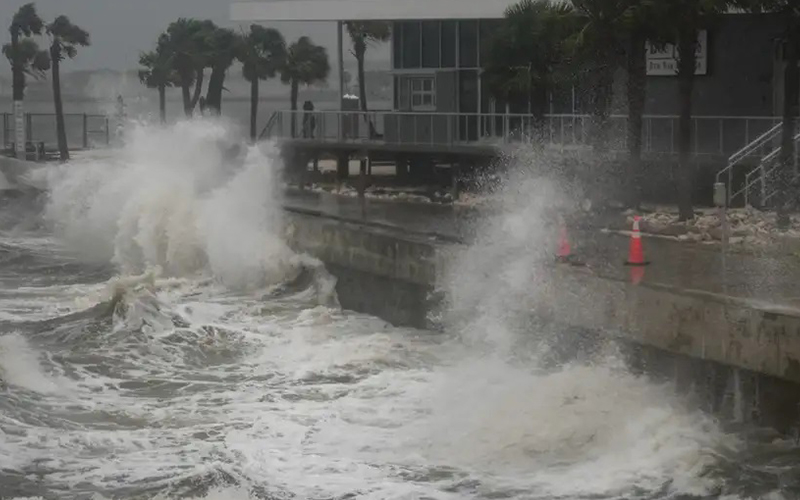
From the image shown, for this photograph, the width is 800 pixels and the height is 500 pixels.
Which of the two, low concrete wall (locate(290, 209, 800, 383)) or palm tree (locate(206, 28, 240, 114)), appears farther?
palm tree (locate(206, 28, 240, 114))

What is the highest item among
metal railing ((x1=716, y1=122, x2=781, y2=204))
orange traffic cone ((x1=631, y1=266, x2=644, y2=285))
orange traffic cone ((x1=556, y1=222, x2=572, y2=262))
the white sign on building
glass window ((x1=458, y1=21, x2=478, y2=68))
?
glass window ((x1=458, y1=21, x2=478, y2=68))

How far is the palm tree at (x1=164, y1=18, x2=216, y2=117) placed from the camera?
50406 mm

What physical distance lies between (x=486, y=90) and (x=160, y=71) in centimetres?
2810

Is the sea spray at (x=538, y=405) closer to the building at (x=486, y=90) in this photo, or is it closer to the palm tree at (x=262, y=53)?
the building at (x=486, y=90)

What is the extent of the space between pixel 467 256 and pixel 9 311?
7427 millimetres

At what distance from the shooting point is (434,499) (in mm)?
10516

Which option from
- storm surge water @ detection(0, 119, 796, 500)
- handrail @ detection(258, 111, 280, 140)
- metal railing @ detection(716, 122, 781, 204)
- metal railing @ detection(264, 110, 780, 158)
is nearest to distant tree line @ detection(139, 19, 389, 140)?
handrail @ detection(258, 111, 280, 140)

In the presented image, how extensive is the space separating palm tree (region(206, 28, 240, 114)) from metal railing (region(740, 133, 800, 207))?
31.0m

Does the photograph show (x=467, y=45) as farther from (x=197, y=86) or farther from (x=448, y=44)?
(x=197, y=86)

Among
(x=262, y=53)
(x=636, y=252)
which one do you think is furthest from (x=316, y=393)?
(x=262, y=53)

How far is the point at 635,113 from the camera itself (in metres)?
21.0

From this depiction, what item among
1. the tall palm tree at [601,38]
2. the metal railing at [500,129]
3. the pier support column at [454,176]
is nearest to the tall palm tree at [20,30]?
the metal railing at [500,129]

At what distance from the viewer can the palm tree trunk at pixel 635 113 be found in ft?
67.6

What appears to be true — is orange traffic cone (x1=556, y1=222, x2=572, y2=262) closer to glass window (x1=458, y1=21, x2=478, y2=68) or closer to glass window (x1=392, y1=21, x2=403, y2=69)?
glass window (x1=458, y1=21, x2=478, y2=68)
